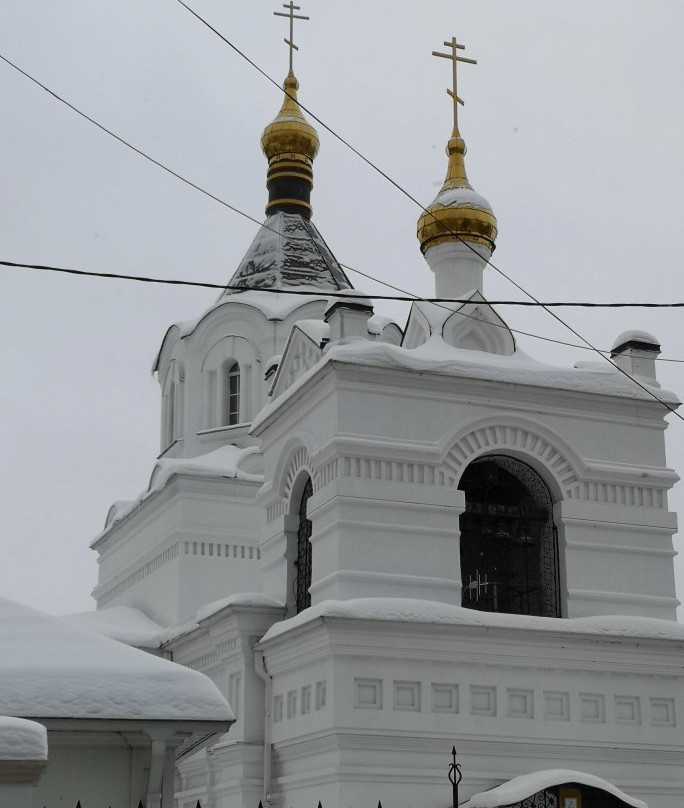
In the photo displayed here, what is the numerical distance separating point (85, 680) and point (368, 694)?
4096 millimetres

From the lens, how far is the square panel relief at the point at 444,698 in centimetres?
1039

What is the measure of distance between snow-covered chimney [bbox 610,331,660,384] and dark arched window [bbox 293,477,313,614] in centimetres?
305

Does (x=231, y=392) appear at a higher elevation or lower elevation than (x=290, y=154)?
lower

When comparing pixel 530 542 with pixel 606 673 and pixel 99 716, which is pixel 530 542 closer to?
pixel 606 673

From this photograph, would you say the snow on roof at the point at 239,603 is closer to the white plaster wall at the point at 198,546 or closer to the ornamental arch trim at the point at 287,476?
the ornamental arch trim at the point at 287,476

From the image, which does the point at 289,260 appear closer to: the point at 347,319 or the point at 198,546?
the point at 198,546

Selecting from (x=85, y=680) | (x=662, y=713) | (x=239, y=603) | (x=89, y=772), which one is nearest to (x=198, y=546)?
(x=239, y=603)

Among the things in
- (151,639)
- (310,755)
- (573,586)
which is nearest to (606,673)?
(573,586)

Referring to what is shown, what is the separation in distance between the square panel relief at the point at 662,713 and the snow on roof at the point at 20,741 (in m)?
6.91

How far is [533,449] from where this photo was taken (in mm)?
11500

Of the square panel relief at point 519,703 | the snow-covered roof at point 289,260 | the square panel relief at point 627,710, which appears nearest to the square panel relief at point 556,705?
the square panel relief at point 519,703

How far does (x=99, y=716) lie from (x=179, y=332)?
39.5ft

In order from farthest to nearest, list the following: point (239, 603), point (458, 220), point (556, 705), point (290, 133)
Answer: point (290, 133)
point (458, 220)
point (239, 603)
point (556, 705)

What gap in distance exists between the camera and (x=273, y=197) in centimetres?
1931
